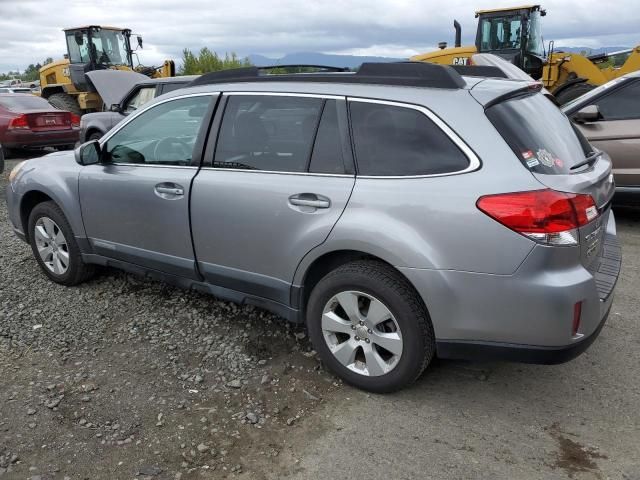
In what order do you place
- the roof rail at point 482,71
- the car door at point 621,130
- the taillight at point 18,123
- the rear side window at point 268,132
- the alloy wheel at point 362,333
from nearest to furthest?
1. the alloy wheel at point 362,333
2. the rear side window at point 268,132
3. the roof rail at point 482,71
4. the car door at point 621,130
5. the taillight at point 18,123

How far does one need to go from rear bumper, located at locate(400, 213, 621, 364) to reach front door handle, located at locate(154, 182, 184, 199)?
1.62m

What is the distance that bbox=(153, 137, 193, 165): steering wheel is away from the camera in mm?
3754

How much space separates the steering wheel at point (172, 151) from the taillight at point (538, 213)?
6.53 ft

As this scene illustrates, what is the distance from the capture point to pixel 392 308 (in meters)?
2.90

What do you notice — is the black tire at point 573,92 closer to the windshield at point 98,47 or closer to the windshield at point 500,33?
the windshield at point 500,33

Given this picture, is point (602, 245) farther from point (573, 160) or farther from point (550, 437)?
point (550, 437)

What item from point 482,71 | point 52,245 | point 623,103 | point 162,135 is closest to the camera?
point 482,71

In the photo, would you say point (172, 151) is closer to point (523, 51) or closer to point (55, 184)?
point (55, 184)

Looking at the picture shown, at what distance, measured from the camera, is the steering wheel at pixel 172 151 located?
375 cm

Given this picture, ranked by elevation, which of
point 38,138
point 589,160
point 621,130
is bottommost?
point 38,138

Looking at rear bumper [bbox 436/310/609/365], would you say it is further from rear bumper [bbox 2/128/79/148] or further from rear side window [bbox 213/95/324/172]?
rear bumper [bbox 2/128/79/148]

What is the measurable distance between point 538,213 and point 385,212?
707 millimetres

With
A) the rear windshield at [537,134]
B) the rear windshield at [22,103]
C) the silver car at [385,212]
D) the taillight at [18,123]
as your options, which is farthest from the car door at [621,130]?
the rear windshield at [22,103]

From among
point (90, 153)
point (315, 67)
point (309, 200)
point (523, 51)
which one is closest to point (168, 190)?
point (90, 153)
